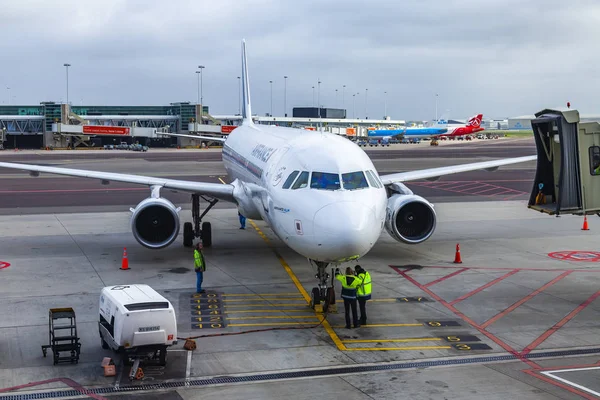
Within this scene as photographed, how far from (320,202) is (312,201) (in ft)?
0.96

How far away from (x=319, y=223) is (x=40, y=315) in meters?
7.64

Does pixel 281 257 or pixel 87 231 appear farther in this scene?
pixel 87 231

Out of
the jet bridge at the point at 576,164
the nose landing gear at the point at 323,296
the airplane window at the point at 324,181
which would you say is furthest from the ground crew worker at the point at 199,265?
the jet bridge at the point at 576,164

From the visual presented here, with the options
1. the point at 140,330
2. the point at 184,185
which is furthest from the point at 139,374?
the point at 184,185

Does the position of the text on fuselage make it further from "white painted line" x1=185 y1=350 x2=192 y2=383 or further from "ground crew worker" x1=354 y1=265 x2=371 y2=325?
"white painted line" x1=185 y1=350 x2=192 y2=383

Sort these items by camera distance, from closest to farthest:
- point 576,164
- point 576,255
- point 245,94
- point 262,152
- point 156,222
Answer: point 576,164 < point 156,222 < point 262,152 < point 576,255 < point 245,94

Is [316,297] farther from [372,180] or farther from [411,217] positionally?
[411,217]

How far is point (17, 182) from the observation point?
61.0 m

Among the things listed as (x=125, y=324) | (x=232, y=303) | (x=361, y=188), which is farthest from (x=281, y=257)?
(x=125, y=324)

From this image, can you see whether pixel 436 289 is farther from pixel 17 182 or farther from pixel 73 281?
pixel 17 182

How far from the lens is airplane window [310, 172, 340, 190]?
19.9 m

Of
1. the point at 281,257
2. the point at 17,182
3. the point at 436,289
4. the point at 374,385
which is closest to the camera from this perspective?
the point at 374,385

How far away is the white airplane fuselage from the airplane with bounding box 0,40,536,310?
0.08ft

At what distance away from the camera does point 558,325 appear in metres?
19.4
